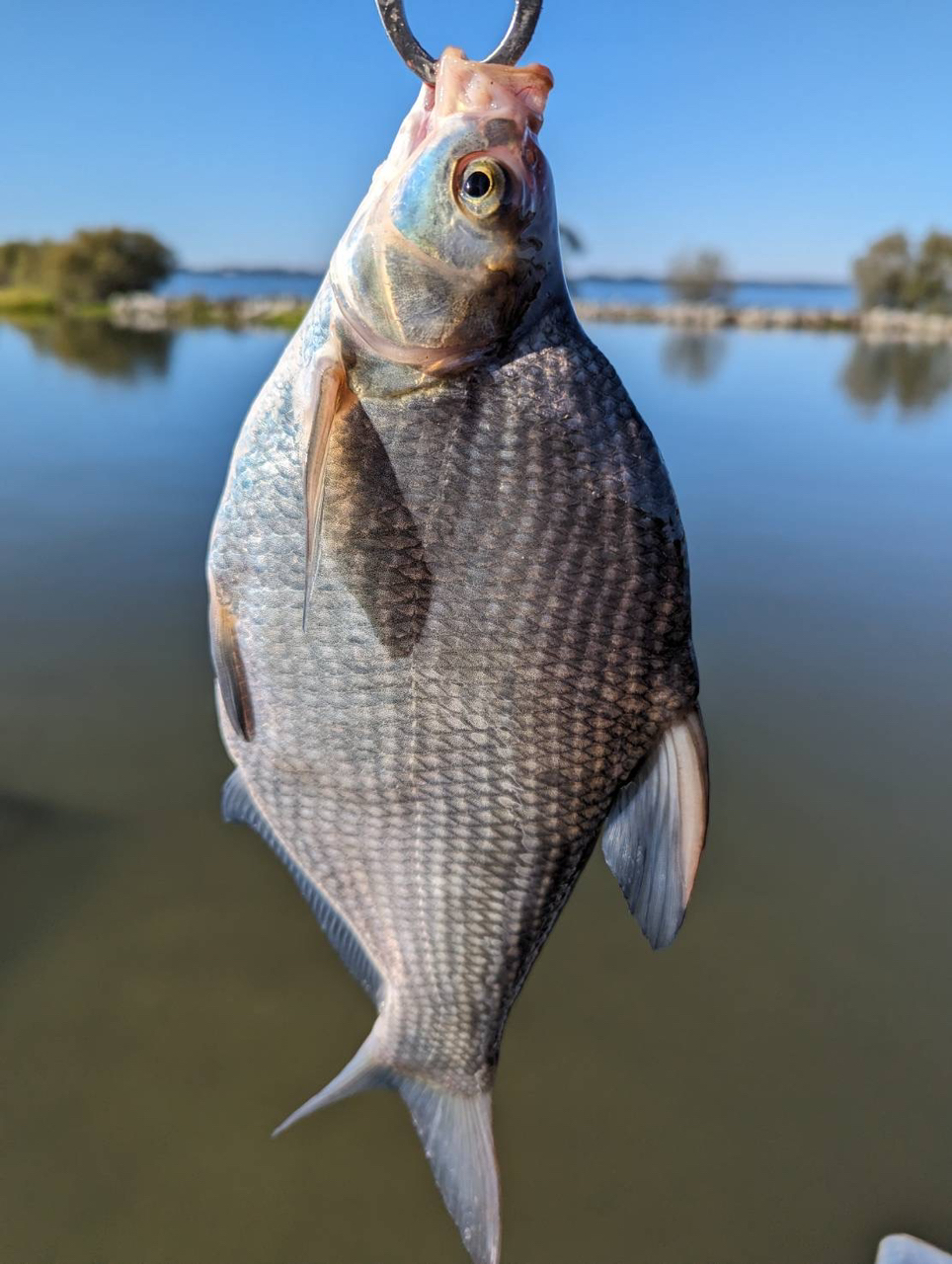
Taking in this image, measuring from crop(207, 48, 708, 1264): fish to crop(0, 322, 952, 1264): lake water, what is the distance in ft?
6.92

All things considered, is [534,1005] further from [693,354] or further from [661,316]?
[661,316]

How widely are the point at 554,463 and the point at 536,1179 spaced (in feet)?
9.00

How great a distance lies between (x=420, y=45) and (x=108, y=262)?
2528 centimetres

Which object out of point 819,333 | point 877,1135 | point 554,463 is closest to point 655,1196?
point 877,1135

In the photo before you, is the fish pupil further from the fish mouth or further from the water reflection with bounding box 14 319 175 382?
the water reflection with bounding box 14 319 175 382

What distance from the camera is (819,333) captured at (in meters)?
32.1

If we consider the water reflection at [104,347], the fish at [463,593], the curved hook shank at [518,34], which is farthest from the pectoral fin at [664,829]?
the water reflection at [104,347]

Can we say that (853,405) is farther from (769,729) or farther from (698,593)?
(769,729)

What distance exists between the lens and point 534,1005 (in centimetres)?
349

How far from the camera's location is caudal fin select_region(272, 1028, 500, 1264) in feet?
3.65

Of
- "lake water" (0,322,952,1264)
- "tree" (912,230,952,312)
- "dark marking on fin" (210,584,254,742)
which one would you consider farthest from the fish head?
"tree" (912,230,952,312)

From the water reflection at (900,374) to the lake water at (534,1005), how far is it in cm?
1133

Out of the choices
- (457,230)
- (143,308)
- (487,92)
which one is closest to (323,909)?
(457,230)

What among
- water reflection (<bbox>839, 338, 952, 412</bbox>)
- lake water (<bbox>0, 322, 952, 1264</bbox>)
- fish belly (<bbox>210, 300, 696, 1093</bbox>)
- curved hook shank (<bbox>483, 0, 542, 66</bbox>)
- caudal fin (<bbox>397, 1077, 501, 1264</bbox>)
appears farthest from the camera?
water reflection (<bbox>839, 338, 952, 412</bbox>)
